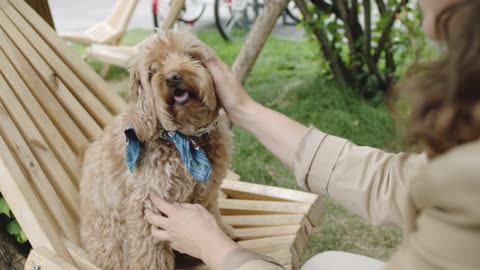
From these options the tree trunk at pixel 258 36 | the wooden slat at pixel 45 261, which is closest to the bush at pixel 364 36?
the tree trunk at pixel 258 36

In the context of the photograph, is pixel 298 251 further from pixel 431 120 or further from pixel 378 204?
pixel 431 120

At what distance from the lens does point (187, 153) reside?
1850 mm

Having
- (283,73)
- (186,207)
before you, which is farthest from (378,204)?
(283,73)

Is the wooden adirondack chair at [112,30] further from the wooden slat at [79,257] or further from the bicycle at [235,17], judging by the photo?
the wooden slat at [79,257]

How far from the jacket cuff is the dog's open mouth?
438 millimetres

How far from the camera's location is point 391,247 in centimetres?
320

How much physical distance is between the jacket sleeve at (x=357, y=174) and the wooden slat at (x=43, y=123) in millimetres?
1171

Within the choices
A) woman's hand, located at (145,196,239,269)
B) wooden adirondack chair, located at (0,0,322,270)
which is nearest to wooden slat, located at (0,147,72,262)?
wooden adirondack chair, located at (0,0,322,270)

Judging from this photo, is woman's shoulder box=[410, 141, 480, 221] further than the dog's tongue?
No

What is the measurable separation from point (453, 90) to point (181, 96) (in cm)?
118

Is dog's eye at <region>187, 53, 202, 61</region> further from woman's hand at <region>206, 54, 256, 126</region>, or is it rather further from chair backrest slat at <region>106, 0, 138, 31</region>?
chair backrest slat at <region>106, 0, 138, 31</region>

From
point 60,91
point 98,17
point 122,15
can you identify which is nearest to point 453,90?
point 60,91

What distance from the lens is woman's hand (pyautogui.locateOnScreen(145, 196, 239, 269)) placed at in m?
1.53

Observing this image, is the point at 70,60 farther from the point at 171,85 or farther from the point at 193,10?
the point at 193,10
